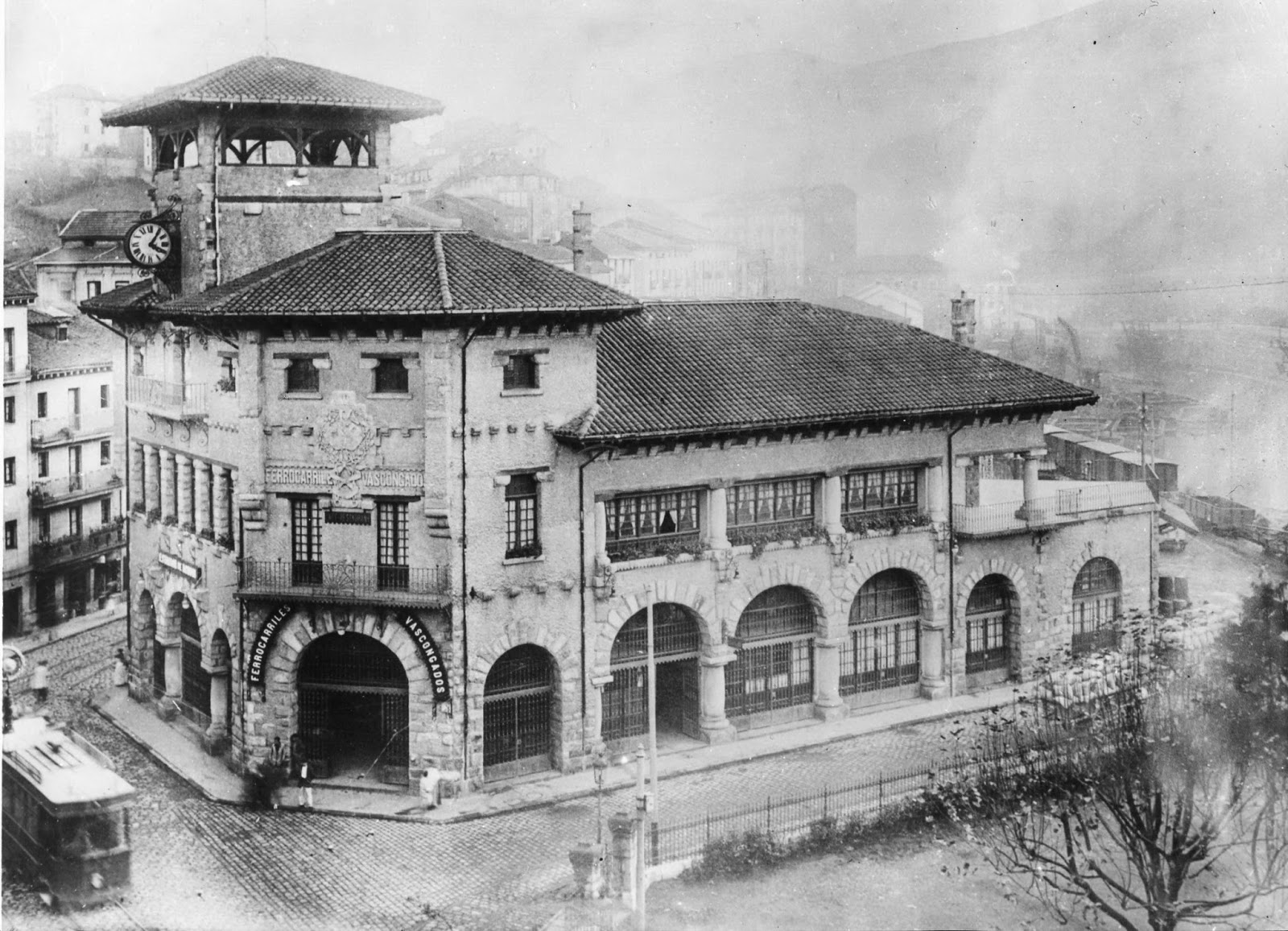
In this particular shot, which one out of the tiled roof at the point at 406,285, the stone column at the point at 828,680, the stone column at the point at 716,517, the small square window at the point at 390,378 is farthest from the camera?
the stone column at the point at 828,680

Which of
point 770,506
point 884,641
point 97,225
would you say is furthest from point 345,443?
point 97,225

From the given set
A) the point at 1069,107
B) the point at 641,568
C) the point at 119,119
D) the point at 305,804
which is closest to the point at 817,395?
the point at 641,568

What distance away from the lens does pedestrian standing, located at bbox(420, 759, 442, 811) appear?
4081 centimetres

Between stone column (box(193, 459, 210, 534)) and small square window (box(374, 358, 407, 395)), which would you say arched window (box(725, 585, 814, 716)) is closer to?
small square window (box(374, 358, 407, 395))

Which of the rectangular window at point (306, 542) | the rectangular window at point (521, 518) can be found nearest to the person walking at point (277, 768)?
the rectangular window at point (306, 542)

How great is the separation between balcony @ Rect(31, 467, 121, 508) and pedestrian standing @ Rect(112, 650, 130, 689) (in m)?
9.08

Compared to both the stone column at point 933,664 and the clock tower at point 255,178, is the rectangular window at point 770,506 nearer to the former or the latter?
the stone column at point 933,664

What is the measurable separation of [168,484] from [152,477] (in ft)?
4.42

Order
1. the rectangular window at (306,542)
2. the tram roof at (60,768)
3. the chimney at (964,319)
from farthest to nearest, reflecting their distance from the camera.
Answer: the chimney at (964,319)
the rectangular window at (306,542)
the tram roof at (60,768)

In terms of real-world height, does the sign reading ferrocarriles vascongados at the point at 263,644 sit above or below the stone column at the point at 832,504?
below

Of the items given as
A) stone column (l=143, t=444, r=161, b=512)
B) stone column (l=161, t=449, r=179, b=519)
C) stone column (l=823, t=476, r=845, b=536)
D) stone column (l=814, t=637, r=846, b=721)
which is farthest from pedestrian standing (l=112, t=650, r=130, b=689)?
stone column (l=823, t=476, r=845, b=536)

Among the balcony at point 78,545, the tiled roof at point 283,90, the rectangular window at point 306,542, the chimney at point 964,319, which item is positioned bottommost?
the balcony at point 78,545

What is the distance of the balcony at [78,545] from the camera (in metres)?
58.4

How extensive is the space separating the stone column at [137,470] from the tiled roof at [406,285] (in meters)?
8.46
